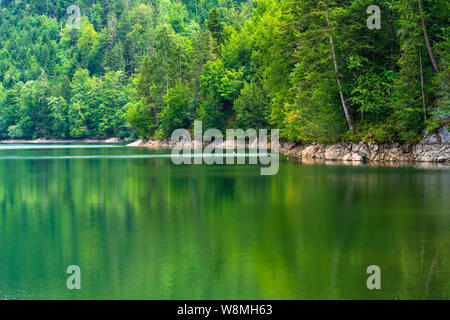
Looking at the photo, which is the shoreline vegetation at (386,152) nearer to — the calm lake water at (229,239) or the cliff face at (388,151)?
the cliff face at (388,151)

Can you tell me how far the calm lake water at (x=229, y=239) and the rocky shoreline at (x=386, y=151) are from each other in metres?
10.0

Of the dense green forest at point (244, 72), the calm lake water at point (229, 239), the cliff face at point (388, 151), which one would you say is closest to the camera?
the calm lake water at point (229, 239)

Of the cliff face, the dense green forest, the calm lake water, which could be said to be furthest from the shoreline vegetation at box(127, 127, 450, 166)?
the calm lake water

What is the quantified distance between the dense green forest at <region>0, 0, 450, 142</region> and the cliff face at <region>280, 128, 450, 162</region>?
1002 mm

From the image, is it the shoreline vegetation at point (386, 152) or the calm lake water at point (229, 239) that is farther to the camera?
the shoreline vegetation at point (386, 152)

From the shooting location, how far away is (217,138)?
82812 mm

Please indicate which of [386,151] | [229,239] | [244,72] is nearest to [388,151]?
[386,151]

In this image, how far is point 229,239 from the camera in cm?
1739

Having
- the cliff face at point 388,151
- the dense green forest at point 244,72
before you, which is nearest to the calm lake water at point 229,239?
the cliff face at point 388,151

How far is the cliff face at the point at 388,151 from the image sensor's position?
138ft

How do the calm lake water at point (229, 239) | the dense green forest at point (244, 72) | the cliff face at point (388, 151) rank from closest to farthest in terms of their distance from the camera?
the calm lake water at point (229, 239)
the cliff face at point (388, 151)
the dense green forest at point (244, 72)

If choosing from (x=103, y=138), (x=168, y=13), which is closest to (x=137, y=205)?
(x=103, y=138)

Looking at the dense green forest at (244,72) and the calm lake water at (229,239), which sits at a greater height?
the dense green forest at (244,72)
